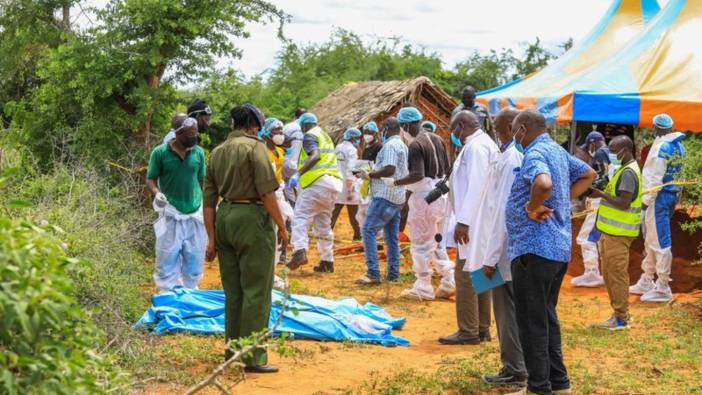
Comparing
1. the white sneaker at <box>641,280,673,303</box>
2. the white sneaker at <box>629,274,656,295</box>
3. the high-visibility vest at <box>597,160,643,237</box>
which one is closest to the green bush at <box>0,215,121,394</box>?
the high-visibility vest at <box>597,160,643,237</box>

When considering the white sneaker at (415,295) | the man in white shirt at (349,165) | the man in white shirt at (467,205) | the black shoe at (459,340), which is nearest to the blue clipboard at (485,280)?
the man in white shirt at (467,205)

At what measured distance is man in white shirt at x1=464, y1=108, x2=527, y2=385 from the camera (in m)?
6.49

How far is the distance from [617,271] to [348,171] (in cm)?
599

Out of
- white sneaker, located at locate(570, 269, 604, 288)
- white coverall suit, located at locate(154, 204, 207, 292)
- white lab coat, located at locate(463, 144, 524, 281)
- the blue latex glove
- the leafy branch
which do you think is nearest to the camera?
the leafy branch

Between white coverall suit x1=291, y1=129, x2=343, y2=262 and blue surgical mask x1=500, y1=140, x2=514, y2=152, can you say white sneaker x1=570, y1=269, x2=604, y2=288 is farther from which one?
blue surgical mask x1=500, y1=140, x2=514, y2=152

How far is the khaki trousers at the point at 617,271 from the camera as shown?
8.93 metres

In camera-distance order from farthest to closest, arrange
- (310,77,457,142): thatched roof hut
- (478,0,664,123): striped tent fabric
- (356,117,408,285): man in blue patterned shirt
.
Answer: (310,77,457,142): thatched roof hut, (478,0,664,123): striped tent fabric, (356,117,408,285): man in blue patterned shirt

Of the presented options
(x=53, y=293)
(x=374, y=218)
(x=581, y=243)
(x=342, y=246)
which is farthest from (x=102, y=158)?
(x=53, y=293)

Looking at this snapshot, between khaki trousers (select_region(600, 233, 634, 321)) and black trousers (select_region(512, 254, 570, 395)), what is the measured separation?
2.93 meters

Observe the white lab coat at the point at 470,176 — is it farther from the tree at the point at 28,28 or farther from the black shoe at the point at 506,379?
the tree at the point at 28,28

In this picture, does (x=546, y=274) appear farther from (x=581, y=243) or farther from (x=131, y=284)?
(x=581, y=243)

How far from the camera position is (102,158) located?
447 inches

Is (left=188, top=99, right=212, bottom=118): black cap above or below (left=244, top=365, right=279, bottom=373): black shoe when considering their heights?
above

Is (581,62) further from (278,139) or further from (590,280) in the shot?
(278,139)
